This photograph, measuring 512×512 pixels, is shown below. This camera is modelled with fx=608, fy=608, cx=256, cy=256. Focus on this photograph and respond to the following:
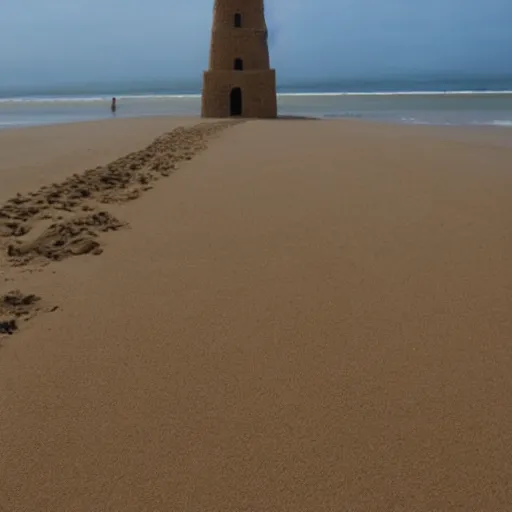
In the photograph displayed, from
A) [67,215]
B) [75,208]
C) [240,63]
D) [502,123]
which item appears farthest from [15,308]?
[240,63]

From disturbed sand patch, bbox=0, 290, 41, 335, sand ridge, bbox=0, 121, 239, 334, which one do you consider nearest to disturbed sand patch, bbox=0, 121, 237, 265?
sand ridge, bbox=0, 121, 239, 334

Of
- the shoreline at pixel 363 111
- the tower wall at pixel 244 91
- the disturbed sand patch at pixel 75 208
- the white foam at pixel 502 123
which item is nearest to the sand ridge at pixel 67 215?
the disturbed sand patch at pixel 75 208

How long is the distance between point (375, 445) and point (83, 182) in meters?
5.04

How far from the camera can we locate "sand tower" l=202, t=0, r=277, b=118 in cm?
2083

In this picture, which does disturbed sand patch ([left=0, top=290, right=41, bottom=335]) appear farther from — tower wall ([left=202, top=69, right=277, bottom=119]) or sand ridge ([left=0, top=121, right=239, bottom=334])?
tower wall ([left=202, top=69, right=277, bottom=119])

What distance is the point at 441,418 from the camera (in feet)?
6.16

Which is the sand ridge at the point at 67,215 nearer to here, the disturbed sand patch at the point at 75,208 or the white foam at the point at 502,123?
the disturbed sand patch at the point at 75,208

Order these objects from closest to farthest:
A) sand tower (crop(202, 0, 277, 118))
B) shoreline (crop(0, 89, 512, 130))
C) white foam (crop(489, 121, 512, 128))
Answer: white foam (crop(489, 121, 512, 128)) → sand tower (crop(202, 0, 277, 118)) → shoreline (crop(0, 89, 512, 130))

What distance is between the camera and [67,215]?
458 cm

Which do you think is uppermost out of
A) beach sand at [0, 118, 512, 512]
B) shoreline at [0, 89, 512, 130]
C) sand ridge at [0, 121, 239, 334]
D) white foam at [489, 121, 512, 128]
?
shoreline at [0, 89, 512, 130]

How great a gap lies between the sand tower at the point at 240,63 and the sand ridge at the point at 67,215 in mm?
13754

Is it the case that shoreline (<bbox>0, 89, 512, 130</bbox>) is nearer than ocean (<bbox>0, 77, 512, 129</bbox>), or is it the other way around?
shoreline (<bbox>0, 89, 512, 130</bbox>)

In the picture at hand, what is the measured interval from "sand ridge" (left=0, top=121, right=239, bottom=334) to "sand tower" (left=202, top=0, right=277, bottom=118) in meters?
13.8

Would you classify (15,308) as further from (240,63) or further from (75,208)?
(240,63)
